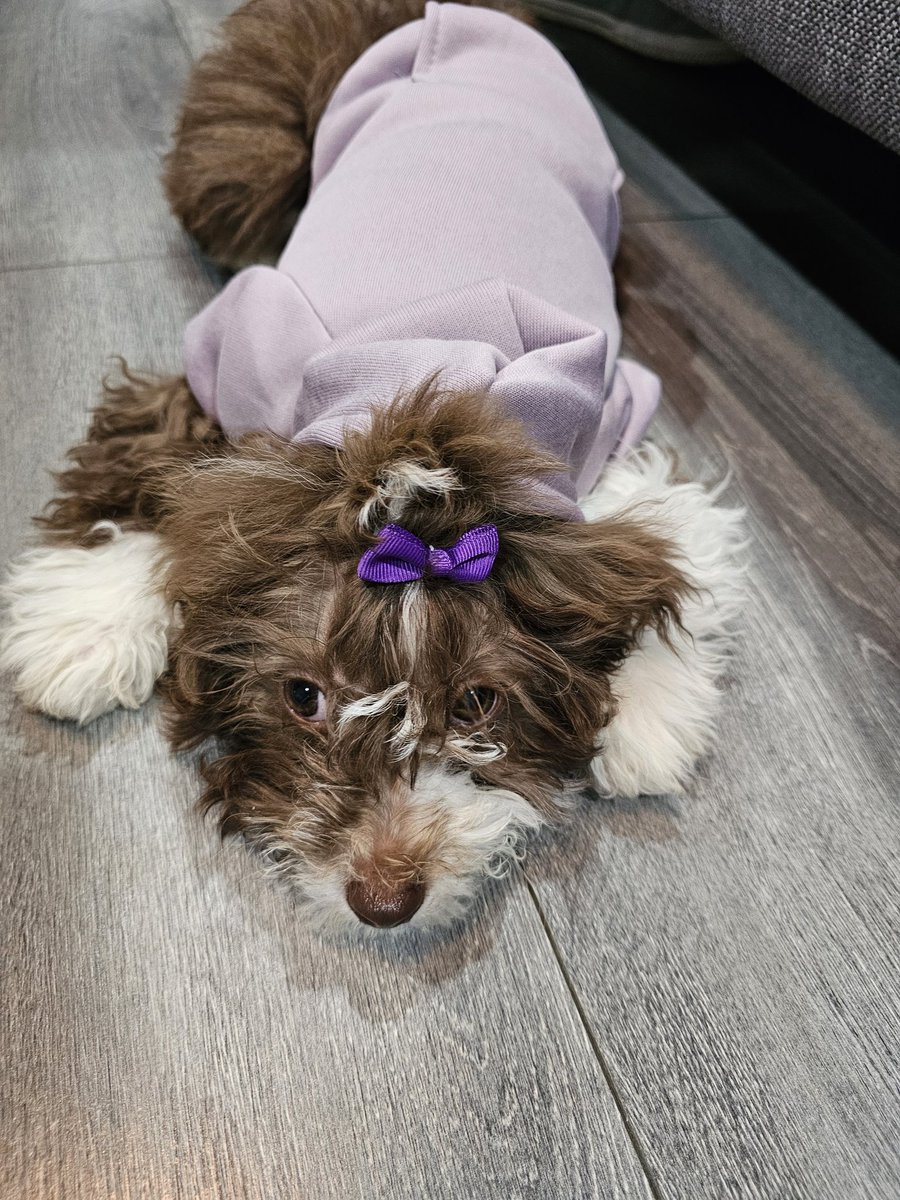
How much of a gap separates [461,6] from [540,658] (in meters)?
1.35

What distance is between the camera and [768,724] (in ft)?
4.37

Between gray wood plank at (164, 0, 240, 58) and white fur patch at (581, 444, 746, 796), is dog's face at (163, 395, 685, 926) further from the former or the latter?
gray wood plank at (164, 0, 240, 58)

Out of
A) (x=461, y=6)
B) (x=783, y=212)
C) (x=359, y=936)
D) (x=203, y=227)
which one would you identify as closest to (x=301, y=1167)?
(x=359, y=936)

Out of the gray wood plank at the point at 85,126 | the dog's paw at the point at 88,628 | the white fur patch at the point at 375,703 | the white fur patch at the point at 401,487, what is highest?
the white fur patch at the point at 401,487

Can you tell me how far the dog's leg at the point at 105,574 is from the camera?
121 cm

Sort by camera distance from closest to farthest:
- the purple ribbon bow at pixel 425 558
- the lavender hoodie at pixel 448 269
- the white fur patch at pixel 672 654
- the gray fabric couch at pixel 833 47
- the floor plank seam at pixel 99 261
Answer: the purple ribbon bow at pixel 425 558 < the lavender hoodie at pixel 448 269 < the white fur patch at pixel 672 654 < the gray fabric couch at pixel 833 47 < the floor plank seam at pixel 99 261

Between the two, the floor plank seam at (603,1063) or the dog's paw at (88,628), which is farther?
the dog's paw at (88,628)

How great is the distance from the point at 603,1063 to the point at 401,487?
25.1 inches

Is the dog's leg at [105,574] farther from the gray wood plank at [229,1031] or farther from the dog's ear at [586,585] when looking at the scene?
the dog's ear at [586,585]

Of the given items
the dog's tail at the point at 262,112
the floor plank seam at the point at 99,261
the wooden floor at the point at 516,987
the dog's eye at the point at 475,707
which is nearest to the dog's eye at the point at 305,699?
the dog's eye at the point at 475,707

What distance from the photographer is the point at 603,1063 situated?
1.02 metres

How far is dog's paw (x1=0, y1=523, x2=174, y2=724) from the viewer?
3.97ft

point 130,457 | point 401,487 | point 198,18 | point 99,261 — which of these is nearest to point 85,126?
point 99,261

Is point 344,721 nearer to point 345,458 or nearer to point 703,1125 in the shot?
point 345,458
